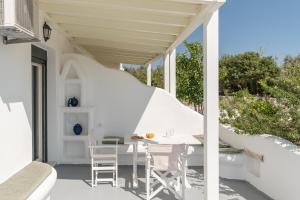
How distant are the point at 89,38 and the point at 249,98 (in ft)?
15.7

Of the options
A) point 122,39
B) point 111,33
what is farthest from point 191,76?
point 111,33

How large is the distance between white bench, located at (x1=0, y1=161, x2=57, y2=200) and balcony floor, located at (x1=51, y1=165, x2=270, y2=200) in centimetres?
127

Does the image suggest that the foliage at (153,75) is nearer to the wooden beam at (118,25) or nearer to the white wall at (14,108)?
the wooden beam at (118,25)

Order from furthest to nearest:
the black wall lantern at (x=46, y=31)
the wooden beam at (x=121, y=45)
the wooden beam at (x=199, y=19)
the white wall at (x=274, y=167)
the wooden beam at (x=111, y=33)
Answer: the wooden beam at (x=121, y=45) < the wooden beam at (x=111, y=33) < the black wall lantern at (x=46, y=31) < the white wall at (x=274, y=167) < the wooden beam at (x=199, y=19)

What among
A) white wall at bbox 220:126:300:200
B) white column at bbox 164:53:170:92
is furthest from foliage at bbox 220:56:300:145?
white column at bbox 164:53:170:92

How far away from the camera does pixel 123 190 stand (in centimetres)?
606

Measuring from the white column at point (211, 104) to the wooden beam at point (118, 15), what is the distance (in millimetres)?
1338

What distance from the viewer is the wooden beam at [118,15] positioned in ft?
19.7

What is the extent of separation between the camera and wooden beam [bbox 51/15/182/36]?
22.4 ft

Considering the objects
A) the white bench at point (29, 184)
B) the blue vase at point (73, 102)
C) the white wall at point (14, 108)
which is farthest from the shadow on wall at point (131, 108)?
the white bench at point (29, 184)

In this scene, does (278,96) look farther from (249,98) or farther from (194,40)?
(194,40)

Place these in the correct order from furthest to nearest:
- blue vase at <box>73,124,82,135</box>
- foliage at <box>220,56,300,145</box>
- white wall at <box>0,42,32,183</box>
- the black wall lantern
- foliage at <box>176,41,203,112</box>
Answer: foliage at <box>176,41,203,112</box> → blue vase at <box>73,124,82,135</box> → the black wall lantern → foliage at <box>220,56,300,145</box> → white wall at <box>0,42,32,183</box>

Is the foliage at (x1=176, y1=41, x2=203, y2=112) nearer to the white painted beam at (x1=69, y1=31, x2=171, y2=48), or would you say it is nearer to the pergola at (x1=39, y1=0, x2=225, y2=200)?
the pergola at (x1=39, y1=0, x2=225, y2=200)

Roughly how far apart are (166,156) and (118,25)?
3.13 metres
